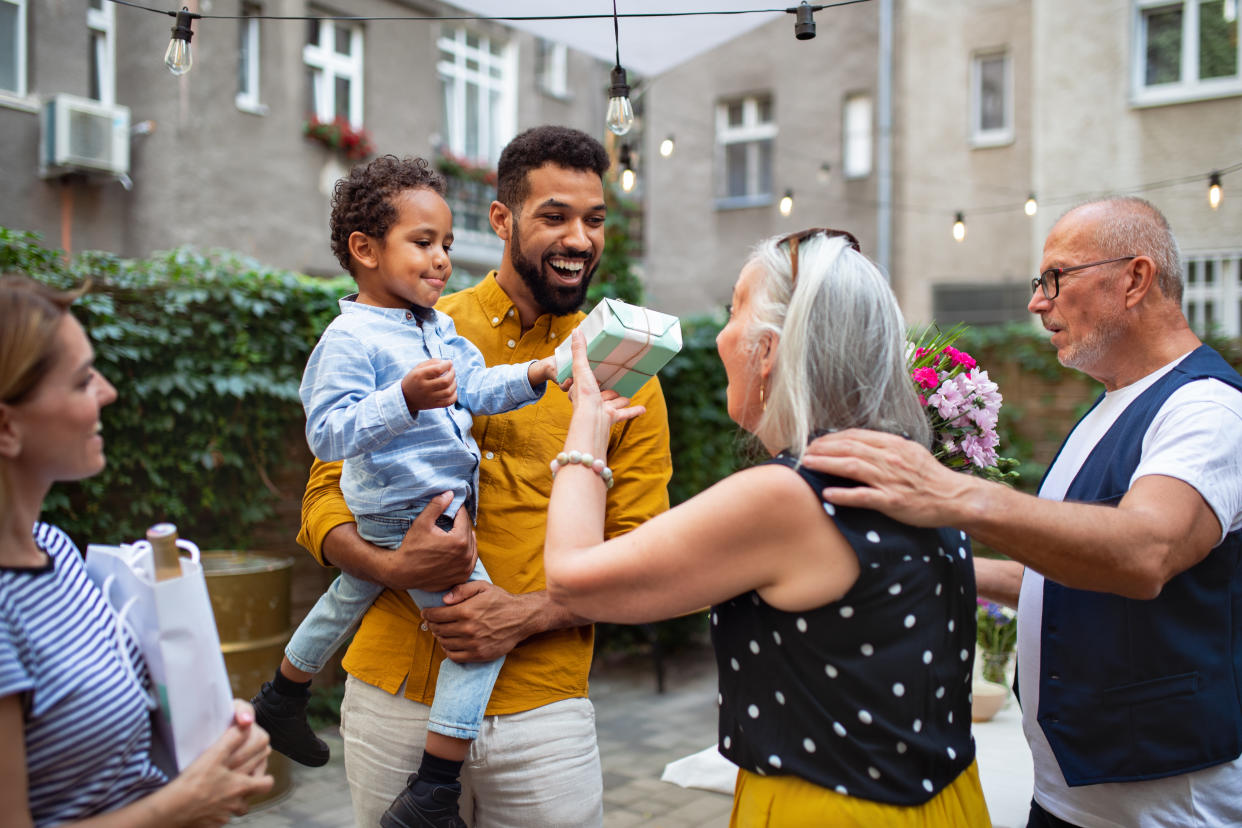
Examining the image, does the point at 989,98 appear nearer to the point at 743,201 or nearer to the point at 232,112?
the point at 743,201

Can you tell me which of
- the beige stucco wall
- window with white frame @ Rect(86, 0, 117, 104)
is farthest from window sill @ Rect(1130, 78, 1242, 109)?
window with white frame @ Rect(86, 0, 117, 104)

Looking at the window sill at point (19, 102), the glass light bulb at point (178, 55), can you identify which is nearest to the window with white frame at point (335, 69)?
the window sill at point (19, 102)

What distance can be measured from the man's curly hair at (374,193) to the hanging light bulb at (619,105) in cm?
127

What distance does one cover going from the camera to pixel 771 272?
1.64 meters

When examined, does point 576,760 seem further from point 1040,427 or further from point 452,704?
point 1040,427

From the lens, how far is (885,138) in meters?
14.2

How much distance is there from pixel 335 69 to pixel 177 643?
1151cm

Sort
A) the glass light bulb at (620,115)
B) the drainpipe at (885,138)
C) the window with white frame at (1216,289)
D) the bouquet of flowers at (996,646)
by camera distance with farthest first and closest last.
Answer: the drainpipe at (885,138), the window with white frame at (1216,289), the bouquet of flowers at (996,646), the glass light bulb at (620,115)

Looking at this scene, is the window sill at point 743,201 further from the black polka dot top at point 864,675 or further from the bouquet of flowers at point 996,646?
the black polka dot top at point 864,675

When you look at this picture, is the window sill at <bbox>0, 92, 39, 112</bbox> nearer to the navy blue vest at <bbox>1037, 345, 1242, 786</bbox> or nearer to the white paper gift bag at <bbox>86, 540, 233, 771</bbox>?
the white paper gift bag at <bbox>86, 540, 233, 771</bbox>

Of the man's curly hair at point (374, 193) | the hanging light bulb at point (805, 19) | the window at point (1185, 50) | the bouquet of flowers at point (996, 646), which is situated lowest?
the bouquet of flowers at point (996, 646)

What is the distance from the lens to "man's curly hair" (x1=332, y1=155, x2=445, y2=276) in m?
2.17

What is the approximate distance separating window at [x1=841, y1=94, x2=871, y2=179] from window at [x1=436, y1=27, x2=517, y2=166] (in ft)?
16.4

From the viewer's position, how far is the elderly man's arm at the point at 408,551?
76.5 inches
